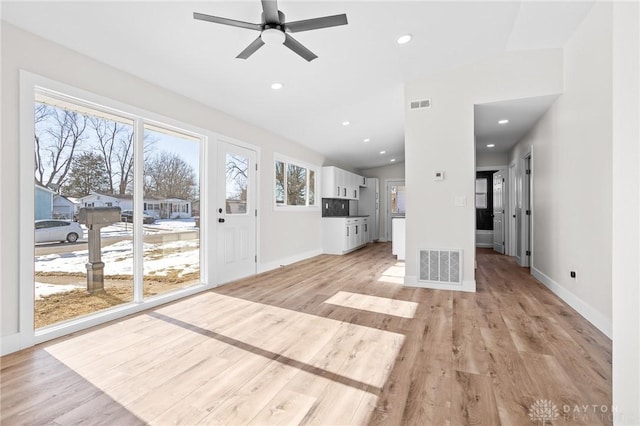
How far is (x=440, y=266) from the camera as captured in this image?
4.09 m

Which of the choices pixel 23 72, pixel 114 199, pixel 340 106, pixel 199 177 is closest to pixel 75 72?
pixel 23 72

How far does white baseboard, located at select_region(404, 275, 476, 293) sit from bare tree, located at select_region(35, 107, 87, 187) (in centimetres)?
409

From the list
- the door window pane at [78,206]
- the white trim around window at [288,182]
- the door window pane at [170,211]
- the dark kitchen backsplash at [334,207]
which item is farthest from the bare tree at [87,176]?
the dark kitchen backsplash at [334,207]

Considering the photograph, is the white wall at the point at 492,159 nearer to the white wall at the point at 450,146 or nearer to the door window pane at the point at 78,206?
the white wall at the point at 450,146

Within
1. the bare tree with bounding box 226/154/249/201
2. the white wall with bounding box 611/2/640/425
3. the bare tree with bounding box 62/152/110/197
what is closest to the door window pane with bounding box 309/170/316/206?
the bare tree with bounding box 226/154/249/201

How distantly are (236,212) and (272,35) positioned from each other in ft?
9.52

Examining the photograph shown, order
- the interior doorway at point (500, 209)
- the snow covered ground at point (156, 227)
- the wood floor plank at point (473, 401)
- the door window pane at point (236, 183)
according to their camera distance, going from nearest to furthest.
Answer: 1. the wood floor plank at point (473, 401)
2. the snow covered ground at point (156, 227)
3. the door window pane at point (236, 183)
4. the interior doorway at point (500, 209)

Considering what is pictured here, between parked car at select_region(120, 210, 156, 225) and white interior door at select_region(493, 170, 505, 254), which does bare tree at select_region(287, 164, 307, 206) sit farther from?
white interior door at select_region(493, 170, 505, 254)

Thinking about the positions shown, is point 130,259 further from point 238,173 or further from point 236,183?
point 238,173

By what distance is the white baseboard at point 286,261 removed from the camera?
5219 millimetres

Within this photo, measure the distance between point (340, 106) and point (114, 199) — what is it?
3.36 m

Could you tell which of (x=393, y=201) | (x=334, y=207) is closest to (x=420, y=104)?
(x=334, y=207)

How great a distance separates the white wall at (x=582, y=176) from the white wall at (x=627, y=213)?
5.75ft

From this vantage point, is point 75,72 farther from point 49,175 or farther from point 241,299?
point 241,299
